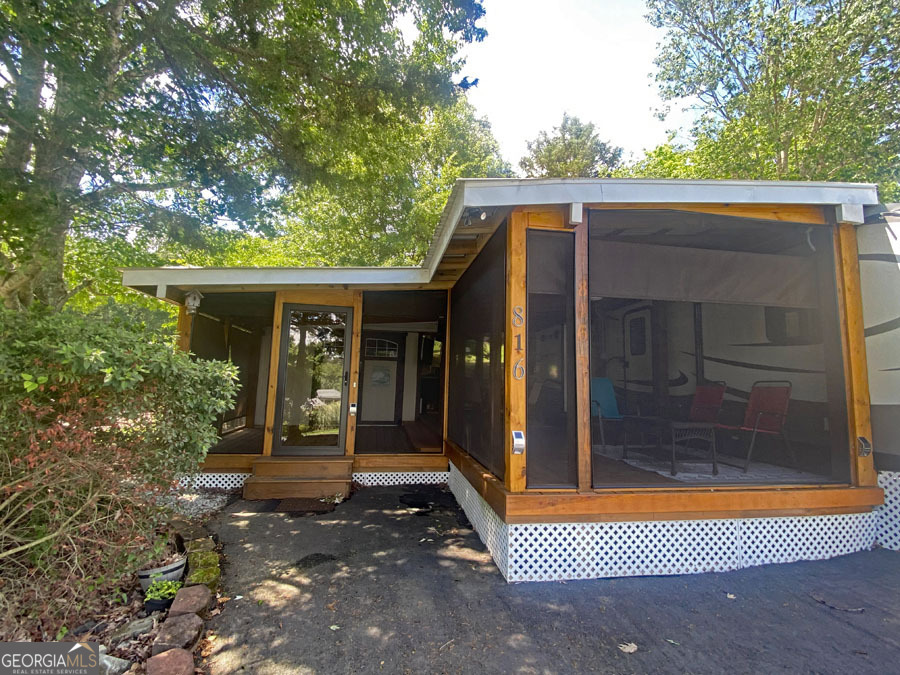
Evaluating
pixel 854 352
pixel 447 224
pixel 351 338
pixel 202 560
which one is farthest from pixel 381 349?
pixel 854 352

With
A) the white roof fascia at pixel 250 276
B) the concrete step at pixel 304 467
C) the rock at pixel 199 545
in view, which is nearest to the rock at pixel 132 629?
the rock at pixel 199 545

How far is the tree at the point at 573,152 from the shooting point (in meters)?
15.8

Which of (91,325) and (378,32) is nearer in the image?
(91,325)

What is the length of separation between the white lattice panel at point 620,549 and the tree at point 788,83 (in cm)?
944

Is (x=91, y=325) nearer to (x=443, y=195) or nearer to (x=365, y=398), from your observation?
(x=365, y=398)

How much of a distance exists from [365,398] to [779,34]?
11.8 meters

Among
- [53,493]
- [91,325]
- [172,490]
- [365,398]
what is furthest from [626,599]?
[365,398]

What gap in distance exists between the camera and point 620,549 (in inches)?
114

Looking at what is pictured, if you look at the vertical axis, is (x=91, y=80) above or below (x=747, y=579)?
above

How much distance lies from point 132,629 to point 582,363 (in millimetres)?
3079

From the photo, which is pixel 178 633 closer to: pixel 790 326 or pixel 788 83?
pixel 790 326

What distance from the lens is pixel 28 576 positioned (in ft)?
6.72

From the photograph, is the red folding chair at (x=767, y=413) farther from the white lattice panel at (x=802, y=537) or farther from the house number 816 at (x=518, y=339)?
the house number 816 at (x=518, y=339)

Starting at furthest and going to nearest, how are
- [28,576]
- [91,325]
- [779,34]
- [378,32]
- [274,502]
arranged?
[779,34] < [378,32] < [274,502] < [91,325] < [28,576]
